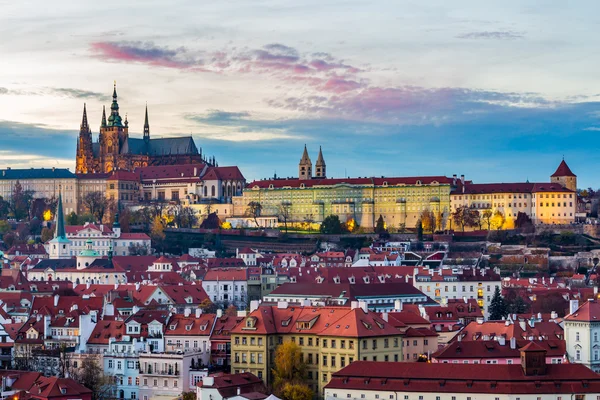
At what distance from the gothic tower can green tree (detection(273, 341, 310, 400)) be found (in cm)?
12138

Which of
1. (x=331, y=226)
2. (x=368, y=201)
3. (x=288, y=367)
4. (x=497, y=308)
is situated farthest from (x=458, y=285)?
(x=368, y=201)

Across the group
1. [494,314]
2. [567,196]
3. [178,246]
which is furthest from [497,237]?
[494,314]

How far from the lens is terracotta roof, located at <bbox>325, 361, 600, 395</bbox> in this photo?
55.5 m

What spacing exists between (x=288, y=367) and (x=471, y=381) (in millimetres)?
9555

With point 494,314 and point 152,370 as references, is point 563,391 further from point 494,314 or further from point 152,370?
point 494,314

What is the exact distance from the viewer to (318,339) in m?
63.7

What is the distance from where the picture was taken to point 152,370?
2579 inches

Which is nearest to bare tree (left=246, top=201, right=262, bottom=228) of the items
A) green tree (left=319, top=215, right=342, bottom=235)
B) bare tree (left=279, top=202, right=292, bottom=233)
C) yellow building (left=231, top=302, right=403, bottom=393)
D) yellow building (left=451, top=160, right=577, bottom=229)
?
bare tree (left=279, top=202, right=292, bottom=233)

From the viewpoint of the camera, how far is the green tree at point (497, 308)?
92812 millimetres

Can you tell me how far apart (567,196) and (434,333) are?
10732 cm

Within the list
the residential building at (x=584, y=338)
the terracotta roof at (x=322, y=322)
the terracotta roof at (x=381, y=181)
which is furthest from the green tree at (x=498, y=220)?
the terracotta roof at (x=322, y=322)

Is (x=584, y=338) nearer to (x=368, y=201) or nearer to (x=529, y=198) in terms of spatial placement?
(x=529, y=198)

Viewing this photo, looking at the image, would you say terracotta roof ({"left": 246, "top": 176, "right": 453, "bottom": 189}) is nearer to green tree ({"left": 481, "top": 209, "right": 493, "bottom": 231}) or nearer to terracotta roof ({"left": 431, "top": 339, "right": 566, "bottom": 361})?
green tree ({"left": 481, "top": 209, "right": 493, "bottom": 231})

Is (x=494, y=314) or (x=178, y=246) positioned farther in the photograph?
(x=178, y=246)
